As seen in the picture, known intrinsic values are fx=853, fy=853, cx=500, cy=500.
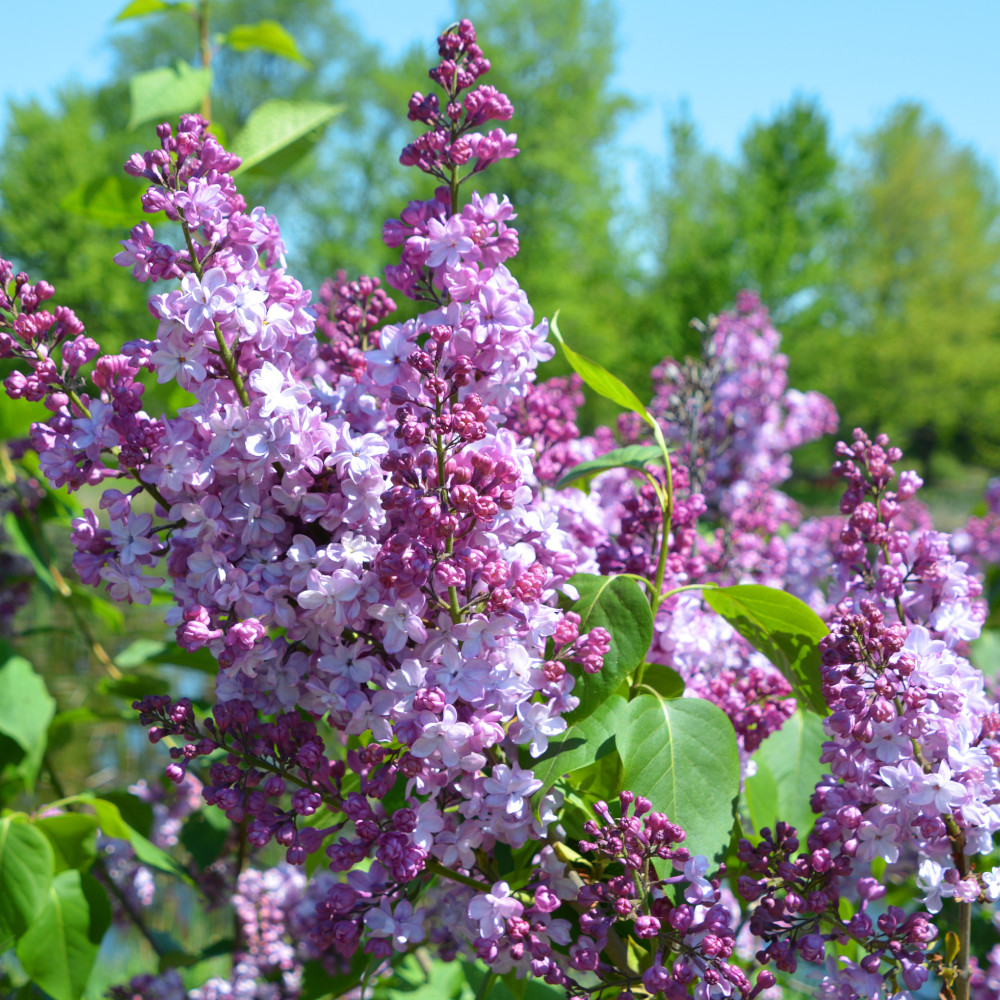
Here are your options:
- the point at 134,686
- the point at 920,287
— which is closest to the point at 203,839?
the point at 134,686

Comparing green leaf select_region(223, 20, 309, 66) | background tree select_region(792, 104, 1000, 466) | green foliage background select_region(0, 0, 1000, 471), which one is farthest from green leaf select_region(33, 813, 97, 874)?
background tree select_region(792, 104, 1000, 466)

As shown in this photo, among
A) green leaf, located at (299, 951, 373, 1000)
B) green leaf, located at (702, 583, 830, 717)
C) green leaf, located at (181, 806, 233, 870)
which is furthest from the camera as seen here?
green leaf, located at (181, 806, 233, 870)

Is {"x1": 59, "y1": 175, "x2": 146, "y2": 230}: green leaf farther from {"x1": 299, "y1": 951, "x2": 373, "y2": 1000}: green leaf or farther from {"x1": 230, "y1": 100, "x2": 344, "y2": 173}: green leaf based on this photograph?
{"x1": 299, "y1": 951, "x2": 373, "y2": 1000}: green leaf

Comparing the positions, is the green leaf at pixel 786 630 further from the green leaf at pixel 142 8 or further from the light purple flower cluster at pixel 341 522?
the green leaf at pixel 142 8

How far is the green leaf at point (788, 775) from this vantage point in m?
1.01

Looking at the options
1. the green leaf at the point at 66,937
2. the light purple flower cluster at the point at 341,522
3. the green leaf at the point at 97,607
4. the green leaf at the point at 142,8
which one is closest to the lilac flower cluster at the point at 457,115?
the light purple flower cluster at the point at 341,522

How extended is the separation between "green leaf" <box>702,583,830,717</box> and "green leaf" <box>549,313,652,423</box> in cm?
21

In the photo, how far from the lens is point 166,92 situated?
1.44 meters

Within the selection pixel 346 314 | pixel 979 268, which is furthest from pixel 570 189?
pixel 346 314

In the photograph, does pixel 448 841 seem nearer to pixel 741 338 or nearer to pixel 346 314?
pixel 346 314

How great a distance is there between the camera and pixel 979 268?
24062mm

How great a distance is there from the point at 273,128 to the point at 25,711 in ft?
3.71

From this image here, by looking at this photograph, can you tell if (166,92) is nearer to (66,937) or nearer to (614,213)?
(66,937)

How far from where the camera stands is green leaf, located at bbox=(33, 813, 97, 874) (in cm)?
134
